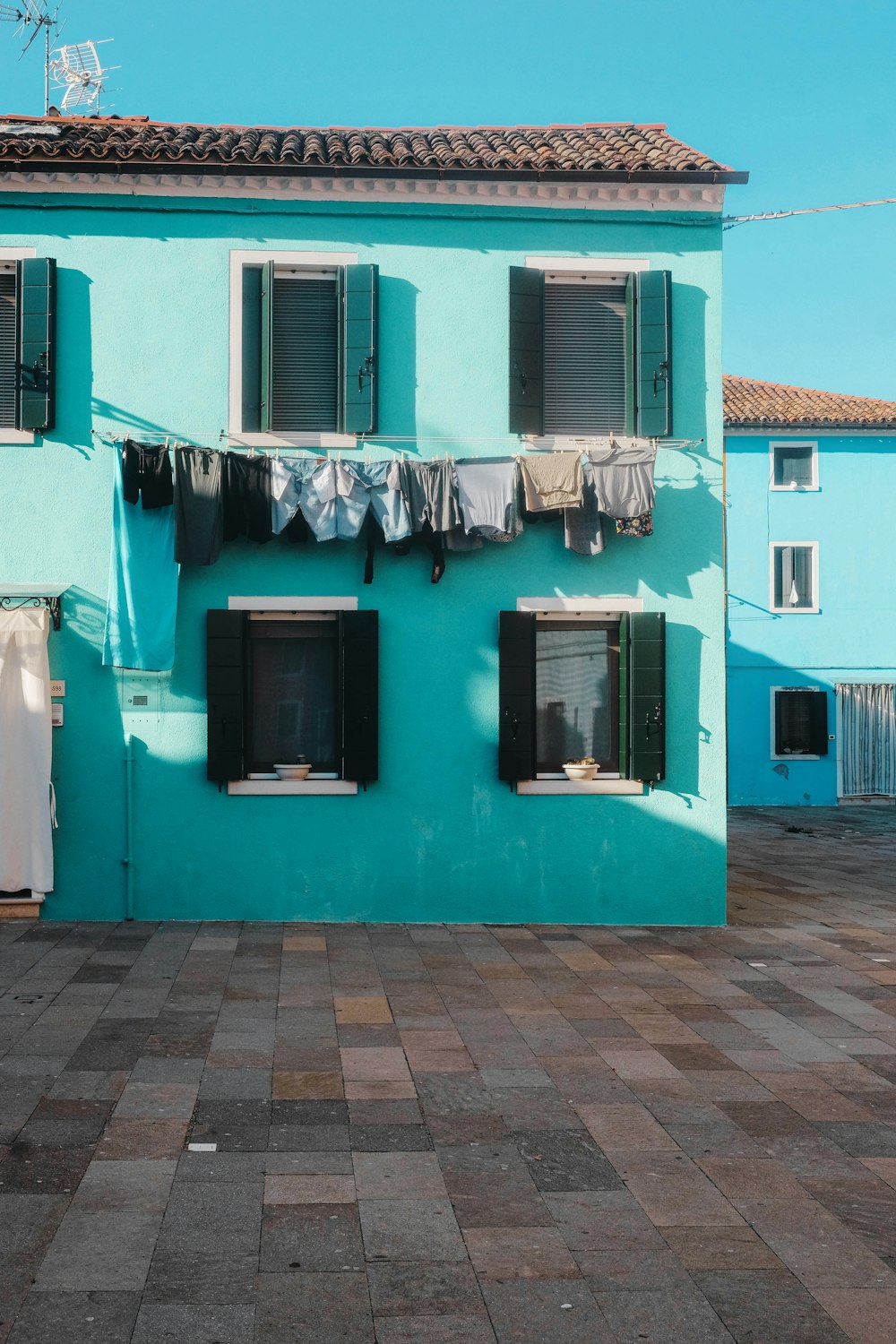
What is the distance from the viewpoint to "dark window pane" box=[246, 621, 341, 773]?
11.2 metres

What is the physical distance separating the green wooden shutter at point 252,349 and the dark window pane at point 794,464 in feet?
63.3

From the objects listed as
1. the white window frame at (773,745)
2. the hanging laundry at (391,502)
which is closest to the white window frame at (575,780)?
the hanging laundry at (391,502)

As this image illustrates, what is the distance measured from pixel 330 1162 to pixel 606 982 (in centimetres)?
387

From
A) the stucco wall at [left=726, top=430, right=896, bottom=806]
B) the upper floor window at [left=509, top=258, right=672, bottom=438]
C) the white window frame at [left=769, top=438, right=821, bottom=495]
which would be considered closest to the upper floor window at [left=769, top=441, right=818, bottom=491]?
the white window frame at [left=769, top=438, right=821, bottom=495]

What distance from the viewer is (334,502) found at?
10539 millimetres

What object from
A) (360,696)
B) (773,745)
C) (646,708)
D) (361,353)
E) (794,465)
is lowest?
(773,745)

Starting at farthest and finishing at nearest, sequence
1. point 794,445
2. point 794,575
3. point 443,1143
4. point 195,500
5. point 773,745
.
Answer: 1. point 794,445
2. point 794,575
3. point 773,745
4. point 195,500
5. point 443,1143

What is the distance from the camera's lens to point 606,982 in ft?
29.1

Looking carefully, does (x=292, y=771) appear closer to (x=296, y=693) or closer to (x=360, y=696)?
(x=296, y=693)

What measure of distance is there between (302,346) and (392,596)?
8.05 feet

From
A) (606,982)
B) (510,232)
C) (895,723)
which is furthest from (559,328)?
(895,723)

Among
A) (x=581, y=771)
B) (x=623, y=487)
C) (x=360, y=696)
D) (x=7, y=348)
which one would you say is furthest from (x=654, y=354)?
(x=7, y=348)

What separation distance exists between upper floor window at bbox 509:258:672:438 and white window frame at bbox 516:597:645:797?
1.55m

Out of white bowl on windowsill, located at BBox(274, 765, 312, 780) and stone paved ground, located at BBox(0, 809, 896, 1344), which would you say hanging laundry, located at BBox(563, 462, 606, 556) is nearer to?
white bowl on windowsill, located at BBox(274, 765, 312, 780)
